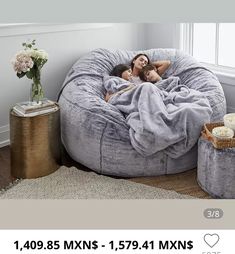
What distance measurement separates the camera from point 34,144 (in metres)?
2.37

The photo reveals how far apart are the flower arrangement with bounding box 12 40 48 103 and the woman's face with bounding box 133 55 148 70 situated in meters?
0.81

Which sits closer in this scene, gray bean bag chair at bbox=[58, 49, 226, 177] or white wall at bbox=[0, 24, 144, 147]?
gray bean bag chair at bbox=[58, 49, 226, 177]

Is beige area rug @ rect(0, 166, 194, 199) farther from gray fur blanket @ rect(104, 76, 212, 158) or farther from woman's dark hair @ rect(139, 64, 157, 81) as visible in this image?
woman's dark hair @ rect(139, 64, 157, 81)

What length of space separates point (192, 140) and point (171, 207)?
69.1 inches

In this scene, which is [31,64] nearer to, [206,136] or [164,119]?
[164,119]

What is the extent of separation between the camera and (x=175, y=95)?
2.59m

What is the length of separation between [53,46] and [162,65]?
773 millimetres

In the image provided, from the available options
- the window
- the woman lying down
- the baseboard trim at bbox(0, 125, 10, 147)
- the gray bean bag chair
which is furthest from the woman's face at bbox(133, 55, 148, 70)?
the baseboard trim at bbox(0, 125, 10, 147)

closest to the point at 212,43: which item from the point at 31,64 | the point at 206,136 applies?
the point at 206,136

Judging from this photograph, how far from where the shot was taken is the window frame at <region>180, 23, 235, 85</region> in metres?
3.29

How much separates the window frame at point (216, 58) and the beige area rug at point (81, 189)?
4.38 ft

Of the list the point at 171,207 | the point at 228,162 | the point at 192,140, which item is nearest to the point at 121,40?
the point at 192,140

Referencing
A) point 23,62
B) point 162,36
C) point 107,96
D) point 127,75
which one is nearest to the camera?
point 23,62

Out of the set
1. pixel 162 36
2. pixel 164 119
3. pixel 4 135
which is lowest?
pixel 4 135
